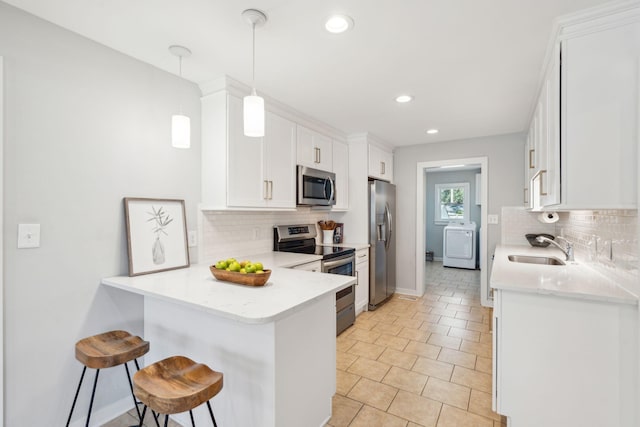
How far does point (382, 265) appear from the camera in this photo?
4254mm

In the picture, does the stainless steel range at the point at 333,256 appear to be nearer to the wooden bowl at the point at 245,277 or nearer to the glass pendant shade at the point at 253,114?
the wooden bowl at the point at 245,277

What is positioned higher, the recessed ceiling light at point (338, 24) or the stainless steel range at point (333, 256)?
the recessed ceiling light at point (338, 24)

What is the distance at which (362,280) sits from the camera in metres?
3.95

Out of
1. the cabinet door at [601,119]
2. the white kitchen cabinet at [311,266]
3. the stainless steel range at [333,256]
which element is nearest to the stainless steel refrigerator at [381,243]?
the stainless steel range at [333,256]

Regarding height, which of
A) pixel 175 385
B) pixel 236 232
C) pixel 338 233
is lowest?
pixel 175 385

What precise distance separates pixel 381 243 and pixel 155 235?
2867 mm

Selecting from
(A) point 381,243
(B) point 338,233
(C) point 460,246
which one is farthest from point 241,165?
(C) point 460,246

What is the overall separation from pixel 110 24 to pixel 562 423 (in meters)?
3.26

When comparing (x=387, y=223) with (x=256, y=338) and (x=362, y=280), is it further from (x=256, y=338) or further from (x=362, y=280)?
(x=256, y=338)

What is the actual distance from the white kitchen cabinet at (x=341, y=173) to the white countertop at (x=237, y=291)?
6.45 ft

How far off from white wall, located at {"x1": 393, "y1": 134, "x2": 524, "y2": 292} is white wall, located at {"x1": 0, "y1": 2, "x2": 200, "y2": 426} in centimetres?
361

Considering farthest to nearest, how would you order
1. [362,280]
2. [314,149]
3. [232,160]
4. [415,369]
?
[362,280], [314,149], [415,369], [232,160]

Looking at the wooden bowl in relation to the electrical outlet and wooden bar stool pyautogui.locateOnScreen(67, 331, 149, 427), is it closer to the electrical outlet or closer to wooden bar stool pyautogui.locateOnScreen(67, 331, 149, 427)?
wooden bar stool pyautogui.locateOnScreen(67, 331, 149, 427)

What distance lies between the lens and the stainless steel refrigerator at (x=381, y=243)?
408 cm
